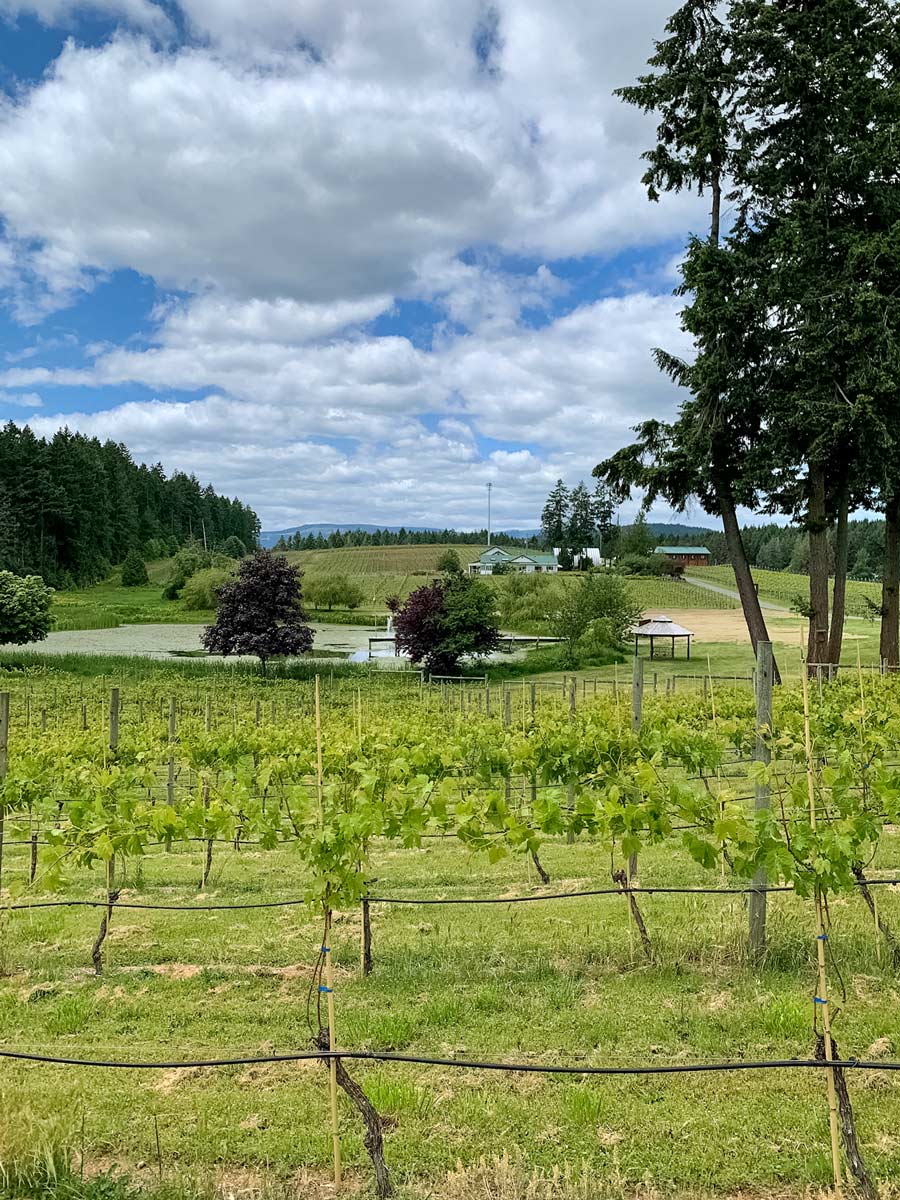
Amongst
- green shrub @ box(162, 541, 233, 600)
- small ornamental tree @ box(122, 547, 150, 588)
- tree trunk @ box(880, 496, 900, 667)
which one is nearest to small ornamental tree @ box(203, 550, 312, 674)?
tree trunk @ box(880, 496, 900, 667)

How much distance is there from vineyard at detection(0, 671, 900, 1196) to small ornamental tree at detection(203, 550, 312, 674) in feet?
77.7

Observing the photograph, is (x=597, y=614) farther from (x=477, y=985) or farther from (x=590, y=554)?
(x=590, y=554)

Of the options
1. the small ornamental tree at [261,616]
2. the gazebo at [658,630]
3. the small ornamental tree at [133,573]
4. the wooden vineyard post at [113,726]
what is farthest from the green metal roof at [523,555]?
the wooden vineyard post at [113,726]

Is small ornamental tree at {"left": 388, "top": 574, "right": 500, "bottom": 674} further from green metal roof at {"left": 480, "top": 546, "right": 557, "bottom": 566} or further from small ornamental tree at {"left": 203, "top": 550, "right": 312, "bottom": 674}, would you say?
green metal roof at {"left": 480, "top": 546, "right": 557, "bottom": 566}

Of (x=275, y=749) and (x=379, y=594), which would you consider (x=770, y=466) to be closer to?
(x=275, y=749)

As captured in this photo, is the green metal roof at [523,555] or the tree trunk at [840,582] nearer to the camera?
the tree trunk at [840,582]

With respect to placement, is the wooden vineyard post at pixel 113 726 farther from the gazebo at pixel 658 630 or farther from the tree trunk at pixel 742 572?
the gazebo at pixel 658 630

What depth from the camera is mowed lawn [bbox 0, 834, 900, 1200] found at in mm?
3217

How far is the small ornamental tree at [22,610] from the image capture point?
32.7 m

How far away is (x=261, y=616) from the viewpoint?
104ft

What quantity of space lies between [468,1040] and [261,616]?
28398mm

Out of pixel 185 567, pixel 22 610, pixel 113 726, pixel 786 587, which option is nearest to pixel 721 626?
pixel 786 587

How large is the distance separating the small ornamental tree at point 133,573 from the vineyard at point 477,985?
68231 millimetres

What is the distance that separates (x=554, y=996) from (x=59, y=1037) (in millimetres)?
2739
